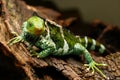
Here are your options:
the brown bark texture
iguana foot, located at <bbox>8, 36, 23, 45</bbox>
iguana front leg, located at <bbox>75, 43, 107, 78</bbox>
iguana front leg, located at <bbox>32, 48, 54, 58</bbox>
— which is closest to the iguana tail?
the brown bark texture

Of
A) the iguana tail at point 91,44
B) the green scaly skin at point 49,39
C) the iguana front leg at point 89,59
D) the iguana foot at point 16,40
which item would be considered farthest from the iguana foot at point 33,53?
the iguana tail at point 91,44

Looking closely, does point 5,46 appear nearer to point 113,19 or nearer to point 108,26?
point 108,26

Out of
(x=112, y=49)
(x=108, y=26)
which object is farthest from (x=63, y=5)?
(x=112, y=49)

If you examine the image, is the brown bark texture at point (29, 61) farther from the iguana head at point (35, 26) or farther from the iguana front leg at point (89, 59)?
the iguana head at point (35, 26)

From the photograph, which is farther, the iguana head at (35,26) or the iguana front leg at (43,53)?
the iguana front leg at (43,53)

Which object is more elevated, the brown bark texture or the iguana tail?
the iguana tail

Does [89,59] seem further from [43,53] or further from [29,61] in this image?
[29,61]

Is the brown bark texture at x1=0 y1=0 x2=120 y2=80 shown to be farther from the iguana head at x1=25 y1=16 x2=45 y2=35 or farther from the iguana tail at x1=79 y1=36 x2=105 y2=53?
the iguana head at x1=25 y1=16 x2=45 y2=35
